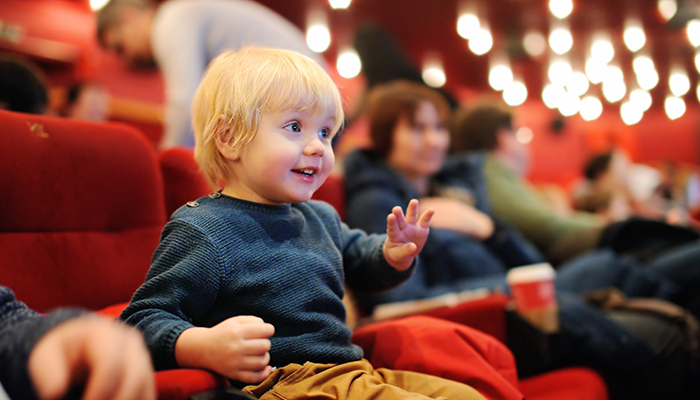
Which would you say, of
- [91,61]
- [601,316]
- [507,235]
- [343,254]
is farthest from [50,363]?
[91,61]

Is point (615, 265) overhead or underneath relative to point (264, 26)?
underneath

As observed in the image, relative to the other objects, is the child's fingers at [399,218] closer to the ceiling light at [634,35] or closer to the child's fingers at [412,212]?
the child's fingers at [412,212]

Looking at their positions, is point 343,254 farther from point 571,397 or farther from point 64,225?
point 571,397

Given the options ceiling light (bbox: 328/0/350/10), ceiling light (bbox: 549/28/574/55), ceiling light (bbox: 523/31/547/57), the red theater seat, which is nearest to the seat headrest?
the red theater seat

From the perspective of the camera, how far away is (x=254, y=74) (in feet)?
2.83

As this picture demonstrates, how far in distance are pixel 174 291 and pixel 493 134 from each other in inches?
88.5

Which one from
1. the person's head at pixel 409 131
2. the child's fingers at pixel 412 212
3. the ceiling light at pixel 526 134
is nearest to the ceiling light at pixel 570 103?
the ceiling light at pixel 526 134

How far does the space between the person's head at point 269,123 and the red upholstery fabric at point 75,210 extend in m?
0.27

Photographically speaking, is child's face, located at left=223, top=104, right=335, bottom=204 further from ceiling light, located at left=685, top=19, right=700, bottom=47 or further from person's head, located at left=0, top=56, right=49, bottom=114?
ceiling light, located at left=685, top=19, right=700, bottom=47

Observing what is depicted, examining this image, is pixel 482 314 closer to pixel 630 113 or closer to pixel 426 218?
pixel 426 218

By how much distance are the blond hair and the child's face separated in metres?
0.01

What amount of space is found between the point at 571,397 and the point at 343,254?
78cm

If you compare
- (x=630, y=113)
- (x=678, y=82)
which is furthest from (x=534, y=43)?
(x=630, y=113)

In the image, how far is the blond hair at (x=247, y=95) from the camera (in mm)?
853
